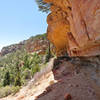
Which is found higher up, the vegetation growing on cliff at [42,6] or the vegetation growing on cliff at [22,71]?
the vegetation growing on cliff at [42,6]

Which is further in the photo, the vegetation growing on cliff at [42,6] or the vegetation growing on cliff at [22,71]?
the vegetation growing on cliff at [22,71]

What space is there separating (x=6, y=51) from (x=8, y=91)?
88.2 metres

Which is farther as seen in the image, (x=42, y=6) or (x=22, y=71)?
(x=22, y=71)

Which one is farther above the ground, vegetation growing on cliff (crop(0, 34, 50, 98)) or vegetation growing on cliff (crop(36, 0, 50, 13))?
vegetation growing on cliff (crop(36, 0, 50, 13))

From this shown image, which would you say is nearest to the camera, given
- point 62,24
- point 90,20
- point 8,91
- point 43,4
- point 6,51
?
point 90,20

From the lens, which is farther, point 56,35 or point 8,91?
point 8,91

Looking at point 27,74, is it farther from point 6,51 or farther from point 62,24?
point 6,51

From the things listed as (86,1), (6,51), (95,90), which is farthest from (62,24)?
(6,51)

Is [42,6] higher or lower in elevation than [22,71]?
higher

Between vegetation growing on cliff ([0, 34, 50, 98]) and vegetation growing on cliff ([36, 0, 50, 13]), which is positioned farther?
vegetation growing on cliff ([0, 34, 50, 98])

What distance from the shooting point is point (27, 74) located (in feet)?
75.2

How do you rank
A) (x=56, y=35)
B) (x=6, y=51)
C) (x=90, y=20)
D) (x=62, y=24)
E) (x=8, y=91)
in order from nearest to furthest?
(x=90, y=20)
(x=62, y=24)
(x=56, y=35)
(x=8, y=91)
(x=6, y=51)

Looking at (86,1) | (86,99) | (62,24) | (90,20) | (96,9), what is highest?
(62,24)

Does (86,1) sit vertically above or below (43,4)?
below
